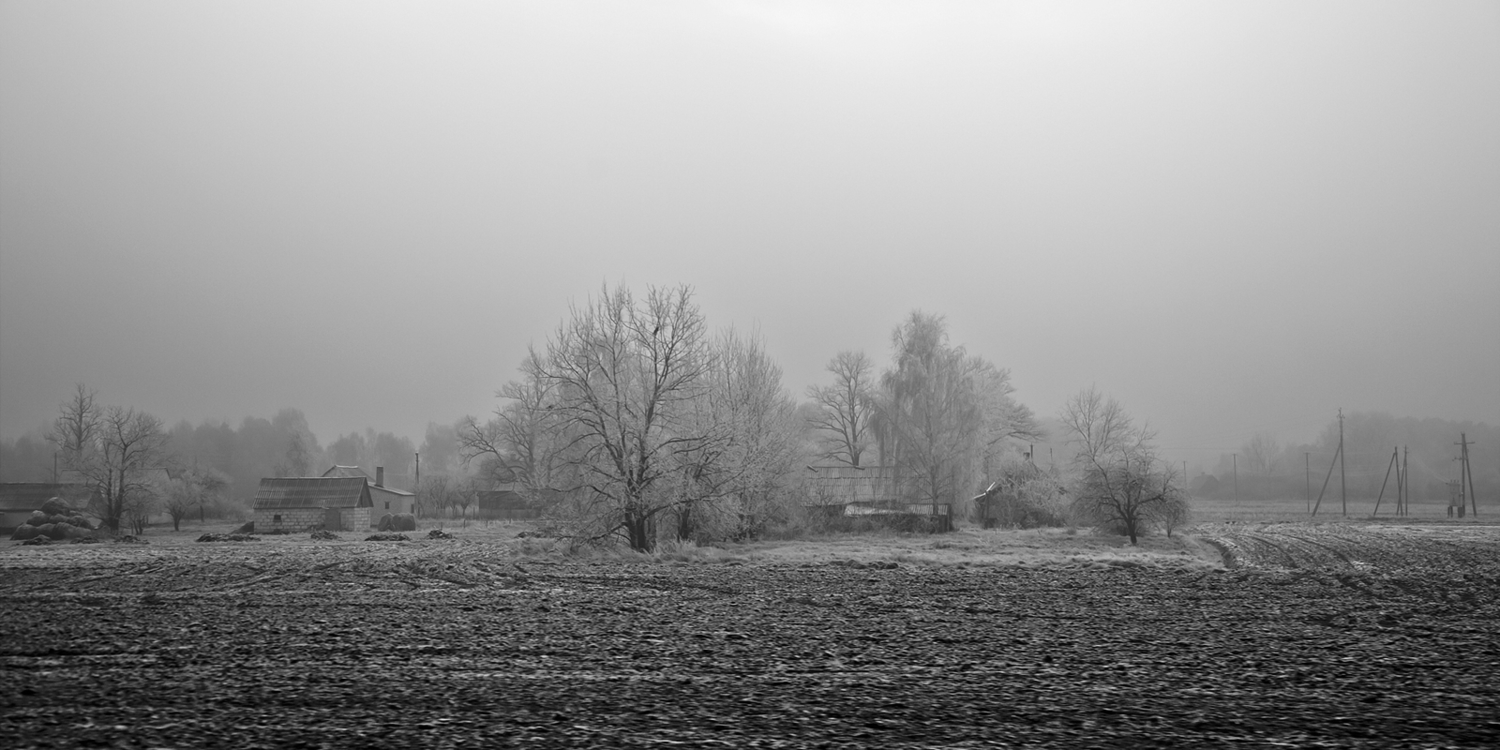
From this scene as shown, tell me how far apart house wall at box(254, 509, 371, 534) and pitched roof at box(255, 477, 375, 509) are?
282mm

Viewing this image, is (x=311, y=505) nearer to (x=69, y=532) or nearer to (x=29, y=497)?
(x=69, y=532)

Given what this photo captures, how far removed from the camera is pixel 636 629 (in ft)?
42.9

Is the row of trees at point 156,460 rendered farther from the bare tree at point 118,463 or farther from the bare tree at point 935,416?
the bare tree at point 935,416

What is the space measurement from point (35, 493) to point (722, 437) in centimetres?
4470

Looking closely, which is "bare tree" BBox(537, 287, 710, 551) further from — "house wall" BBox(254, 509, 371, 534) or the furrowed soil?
"house wall" BBox(254, 509, 371, 534)

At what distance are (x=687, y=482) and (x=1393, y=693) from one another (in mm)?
21338

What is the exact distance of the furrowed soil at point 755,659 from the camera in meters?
7.75

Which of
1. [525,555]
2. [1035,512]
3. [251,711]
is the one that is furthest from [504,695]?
[1035,512]

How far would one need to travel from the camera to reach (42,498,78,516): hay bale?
50.2 meters

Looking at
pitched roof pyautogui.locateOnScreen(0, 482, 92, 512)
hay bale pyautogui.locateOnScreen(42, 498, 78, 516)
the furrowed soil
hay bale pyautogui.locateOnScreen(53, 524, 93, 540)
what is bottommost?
hay bale pyautogui.locateOnScreen(53, 524, 93, 540)

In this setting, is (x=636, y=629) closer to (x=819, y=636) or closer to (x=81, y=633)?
(x=819, y=636)

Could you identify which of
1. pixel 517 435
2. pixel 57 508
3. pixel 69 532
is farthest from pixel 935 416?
pixel 57 508

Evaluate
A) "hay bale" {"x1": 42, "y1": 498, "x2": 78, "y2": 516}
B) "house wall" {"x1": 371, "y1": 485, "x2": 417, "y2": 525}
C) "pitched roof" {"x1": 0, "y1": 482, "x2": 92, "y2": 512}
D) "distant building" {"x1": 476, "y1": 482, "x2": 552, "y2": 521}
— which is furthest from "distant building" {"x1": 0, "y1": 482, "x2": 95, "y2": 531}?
"distant building" {"x1": 476, "y1": 482, "x2": 552, "y2": 521}

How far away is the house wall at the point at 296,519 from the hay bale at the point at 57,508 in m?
8.62
